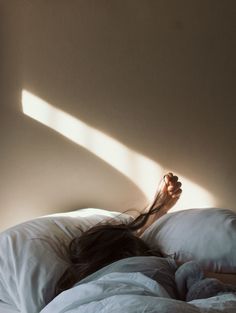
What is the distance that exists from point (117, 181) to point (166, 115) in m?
0.32

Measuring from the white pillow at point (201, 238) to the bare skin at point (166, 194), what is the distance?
19 cm

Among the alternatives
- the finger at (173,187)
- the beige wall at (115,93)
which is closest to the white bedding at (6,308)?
the beige wall at (115,93)

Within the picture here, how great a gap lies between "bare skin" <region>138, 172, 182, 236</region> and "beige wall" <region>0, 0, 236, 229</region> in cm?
6

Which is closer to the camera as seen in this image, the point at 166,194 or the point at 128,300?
the point at 128,300

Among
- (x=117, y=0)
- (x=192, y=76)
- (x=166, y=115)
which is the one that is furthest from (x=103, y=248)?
(x=117, y=0)

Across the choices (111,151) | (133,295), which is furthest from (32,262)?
(111,151)

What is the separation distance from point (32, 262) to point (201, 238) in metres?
0.52

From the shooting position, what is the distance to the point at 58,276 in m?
1.31

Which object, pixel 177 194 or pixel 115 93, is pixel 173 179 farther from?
pixel 115 93

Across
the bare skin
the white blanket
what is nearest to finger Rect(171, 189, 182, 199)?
the bare skin

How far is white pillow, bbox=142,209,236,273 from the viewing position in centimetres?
144

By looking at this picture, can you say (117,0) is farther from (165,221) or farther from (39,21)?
(165,221)

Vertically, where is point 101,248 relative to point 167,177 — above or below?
below

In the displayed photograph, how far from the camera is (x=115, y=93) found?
1829 mm
